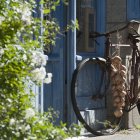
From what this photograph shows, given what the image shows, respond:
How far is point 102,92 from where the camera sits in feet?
32.0

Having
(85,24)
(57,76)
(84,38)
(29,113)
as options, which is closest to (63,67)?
(57,76)

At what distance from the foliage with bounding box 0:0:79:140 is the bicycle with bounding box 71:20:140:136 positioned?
13.1 ft

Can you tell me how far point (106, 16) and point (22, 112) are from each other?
588cm

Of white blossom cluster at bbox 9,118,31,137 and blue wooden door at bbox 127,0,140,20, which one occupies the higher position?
blue wooden door at bbox 127,0,140,20

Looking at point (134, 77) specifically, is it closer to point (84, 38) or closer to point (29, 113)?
point (84, 38)

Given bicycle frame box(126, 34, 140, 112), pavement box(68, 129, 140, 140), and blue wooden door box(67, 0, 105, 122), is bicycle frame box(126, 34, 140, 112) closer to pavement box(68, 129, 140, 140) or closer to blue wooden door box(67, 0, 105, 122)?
pavement box(68, 129, 140, 140)

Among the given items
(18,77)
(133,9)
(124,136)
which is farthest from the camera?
(133,9)

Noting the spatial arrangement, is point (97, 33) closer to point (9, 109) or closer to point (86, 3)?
point (86, 3)

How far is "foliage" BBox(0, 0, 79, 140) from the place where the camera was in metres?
4.54

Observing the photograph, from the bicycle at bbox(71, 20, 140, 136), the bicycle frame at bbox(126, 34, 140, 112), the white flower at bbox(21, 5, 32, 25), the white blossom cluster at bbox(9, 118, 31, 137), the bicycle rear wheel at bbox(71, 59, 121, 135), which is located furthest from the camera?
the bicycle frame at bbox(126, 34, 140, 112)

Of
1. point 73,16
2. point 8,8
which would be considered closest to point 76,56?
point 73,16

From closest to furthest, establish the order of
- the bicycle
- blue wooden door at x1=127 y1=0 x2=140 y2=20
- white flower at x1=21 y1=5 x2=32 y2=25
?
white flower at x1=21 y1=5 x2=32 y2=25, the bicycle, blue wooden door at x1=127 y1=0 x2=140 y2=20

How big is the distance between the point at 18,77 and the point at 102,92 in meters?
5.10

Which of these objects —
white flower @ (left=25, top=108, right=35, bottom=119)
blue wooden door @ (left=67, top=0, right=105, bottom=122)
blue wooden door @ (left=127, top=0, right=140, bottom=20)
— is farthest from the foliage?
blue wooden door @ (left=127, top=0, right=140, bottom=20)
